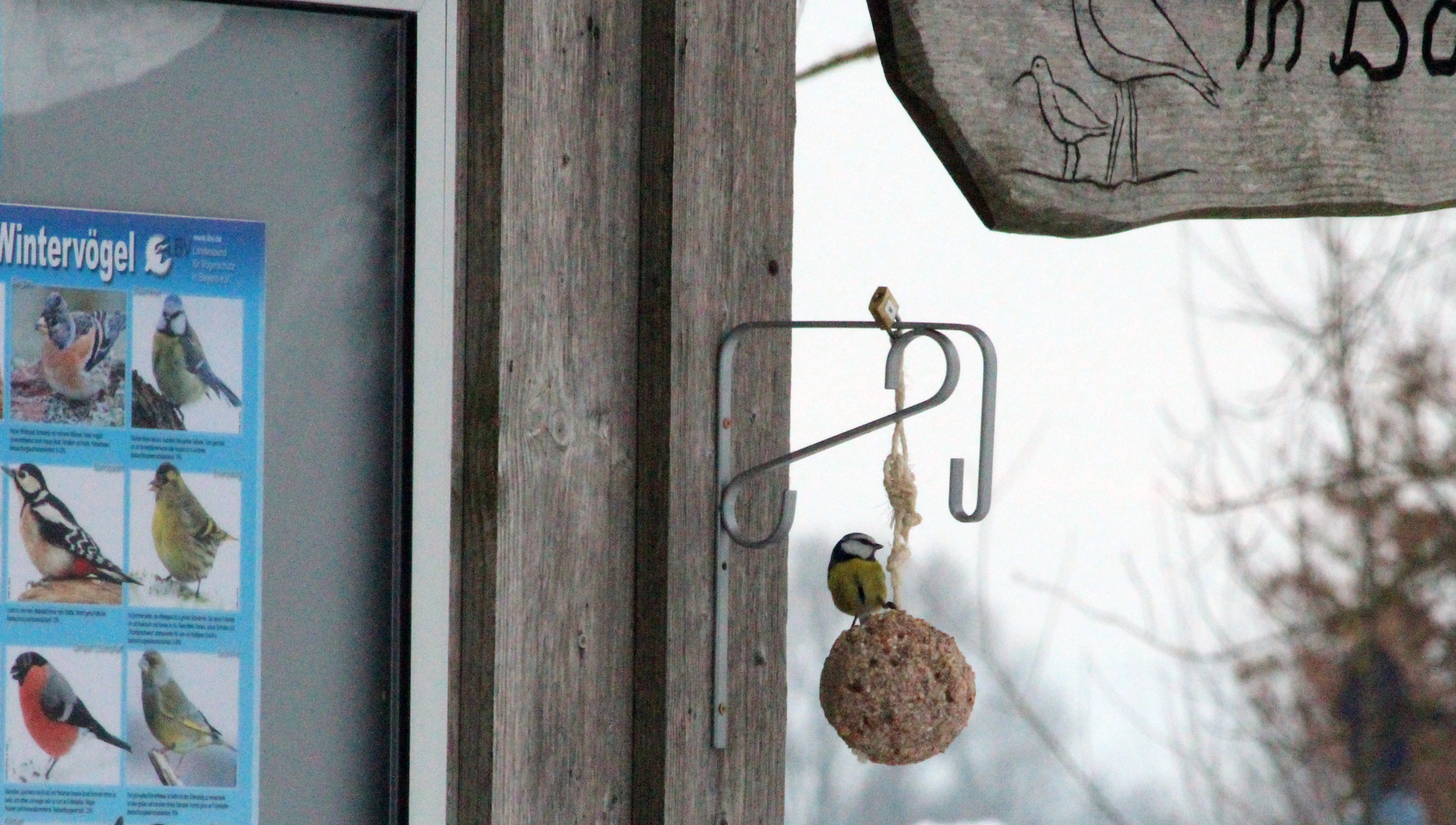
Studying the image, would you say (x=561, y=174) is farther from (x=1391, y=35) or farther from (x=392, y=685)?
(x=1391, y=35)

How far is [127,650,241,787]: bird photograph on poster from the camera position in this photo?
0.77m

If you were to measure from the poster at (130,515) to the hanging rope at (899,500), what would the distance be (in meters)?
0.37

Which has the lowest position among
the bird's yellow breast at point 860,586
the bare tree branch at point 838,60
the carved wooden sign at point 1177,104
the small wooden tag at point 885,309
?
the bird's yellow breast at point 860,586

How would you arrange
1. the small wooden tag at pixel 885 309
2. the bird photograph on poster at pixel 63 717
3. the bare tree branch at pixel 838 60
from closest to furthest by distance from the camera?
the bird photograph on poster at pixel 63 717, the small wooden tag at pixel 885 309, the bare tree branch at pixel 838 60

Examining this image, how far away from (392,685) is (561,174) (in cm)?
31

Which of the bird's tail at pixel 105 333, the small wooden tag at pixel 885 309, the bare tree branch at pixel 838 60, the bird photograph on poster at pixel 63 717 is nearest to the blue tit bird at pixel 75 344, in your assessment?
the bird's tail at pixel 105 333

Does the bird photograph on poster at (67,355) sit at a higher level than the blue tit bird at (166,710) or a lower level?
higher

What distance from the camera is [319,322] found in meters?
0.81

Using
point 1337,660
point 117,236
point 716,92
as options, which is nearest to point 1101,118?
point 716,92

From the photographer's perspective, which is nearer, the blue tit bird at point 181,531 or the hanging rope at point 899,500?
the blue tit bird at point 181,531

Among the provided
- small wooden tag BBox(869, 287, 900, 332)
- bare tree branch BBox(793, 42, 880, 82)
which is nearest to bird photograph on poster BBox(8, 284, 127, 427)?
small wooden tag BBox(869, 287, 900, 332)

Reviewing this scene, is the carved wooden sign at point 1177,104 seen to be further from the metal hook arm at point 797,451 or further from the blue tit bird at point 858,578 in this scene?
the blue tit bird at point 858,578

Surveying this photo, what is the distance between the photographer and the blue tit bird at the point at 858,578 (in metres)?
0.89

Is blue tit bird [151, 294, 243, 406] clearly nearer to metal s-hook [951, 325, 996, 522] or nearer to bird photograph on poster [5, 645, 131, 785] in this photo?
bird photograph on poster [5, 645, 131, 785]
